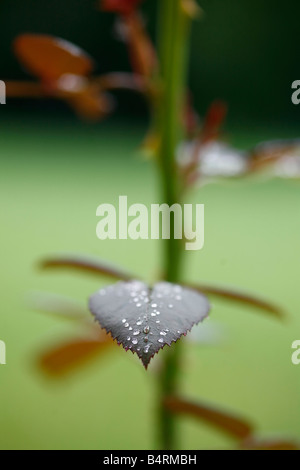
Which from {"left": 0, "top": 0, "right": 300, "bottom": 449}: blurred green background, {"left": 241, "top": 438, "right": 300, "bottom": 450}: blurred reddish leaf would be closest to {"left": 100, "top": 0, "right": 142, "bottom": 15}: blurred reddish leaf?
{"left": 0, "top": 0, "right": 300, "bottom": 449}: blurred green background

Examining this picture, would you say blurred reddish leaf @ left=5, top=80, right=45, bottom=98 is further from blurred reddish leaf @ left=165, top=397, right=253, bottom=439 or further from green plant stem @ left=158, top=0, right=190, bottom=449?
blurred reddish leaf @ left=165, top=397, right=253, bottom=439

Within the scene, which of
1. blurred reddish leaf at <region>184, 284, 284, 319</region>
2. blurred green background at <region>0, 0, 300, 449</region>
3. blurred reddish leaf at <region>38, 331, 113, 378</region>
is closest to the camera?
blurred reddish leaf at <region>184, 284, 284, 319</region>

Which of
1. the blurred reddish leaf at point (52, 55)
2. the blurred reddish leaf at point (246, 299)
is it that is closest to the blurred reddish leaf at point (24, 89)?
the blurred reddish leaf at point (52, 55)

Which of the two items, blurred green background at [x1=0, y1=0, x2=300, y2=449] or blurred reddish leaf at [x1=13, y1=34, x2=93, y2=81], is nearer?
blurred reddish leaf at [x1=13, y1=34, x2=93, y2=81]

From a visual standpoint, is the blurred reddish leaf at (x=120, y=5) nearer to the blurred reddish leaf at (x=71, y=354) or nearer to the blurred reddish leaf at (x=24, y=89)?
the blurred reddish leaf at (x=24, y=89)

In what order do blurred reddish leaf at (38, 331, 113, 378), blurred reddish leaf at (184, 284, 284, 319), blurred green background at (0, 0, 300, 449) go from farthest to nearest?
blurred green background at (0, 0, 300, 449)
blurred reddish leaf at (38, 331, 113, 378)
blurred reddish leaf at (184, 284, 284, 319)
